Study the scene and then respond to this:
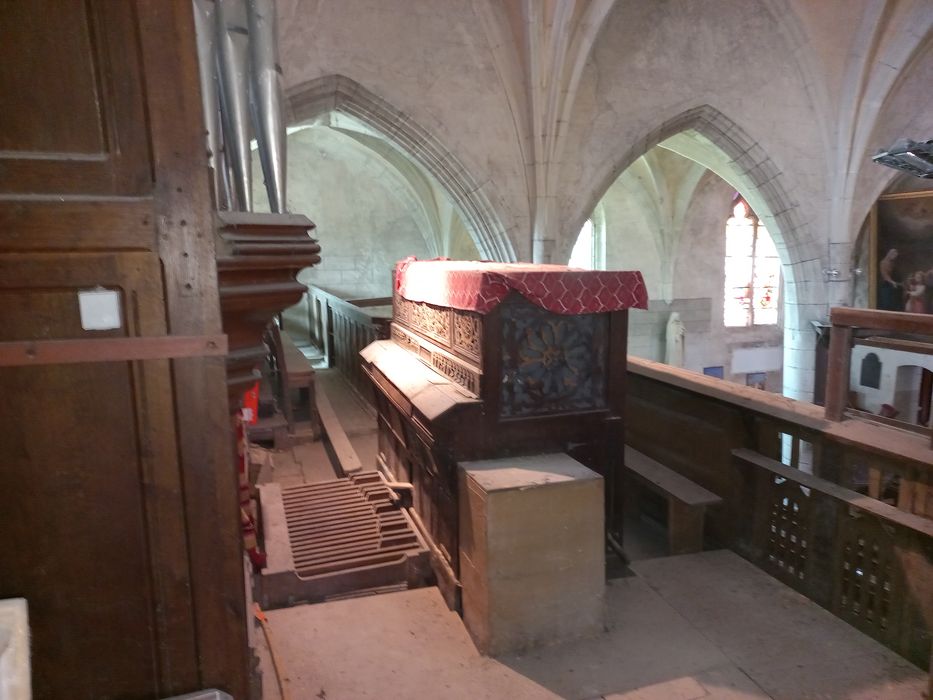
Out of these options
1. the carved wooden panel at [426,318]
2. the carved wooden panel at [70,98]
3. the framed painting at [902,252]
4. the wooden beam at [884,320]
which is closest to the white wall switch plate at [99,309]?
the carved wooden panel at [70,98]

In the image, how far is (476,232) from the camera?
8461 mm

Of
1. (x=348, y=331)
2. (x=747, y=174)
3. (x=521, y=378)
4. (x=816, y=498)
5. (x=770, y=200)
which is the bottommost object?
(x=816, y=498)

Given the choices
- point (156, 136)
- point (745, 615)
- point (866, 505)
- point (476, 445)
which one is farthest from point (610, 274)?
point (156, 136)

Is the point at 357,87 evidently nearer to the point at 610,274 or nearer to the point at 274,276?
the point at 610,274

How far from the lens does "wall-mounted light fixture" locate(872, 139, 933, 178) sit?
543 centimetres

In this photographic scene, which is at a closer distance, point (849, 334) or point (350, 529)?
point (849, 334)

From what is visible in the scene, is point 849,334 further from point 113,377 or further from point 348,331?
point 348,331

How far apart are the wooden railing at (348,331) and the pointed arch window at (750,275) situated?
30.0 feet

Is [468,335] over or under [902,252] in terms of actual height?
under

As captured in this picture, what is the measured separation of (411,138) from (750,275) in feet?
32.6

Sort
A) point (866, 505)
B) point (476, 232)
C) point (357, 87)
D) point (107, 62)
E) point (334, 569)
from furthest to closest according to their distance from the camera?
point (476, 232) < point (357, 87) < point (334, 569) < point (866, 505) < point (107, 62)

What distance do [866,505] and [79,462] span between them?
2729mm

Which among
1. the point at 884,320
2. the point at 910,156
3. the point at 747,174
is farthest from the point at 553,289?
the point at 747,174

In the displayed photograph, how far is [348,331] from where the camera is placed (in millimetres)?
7227
